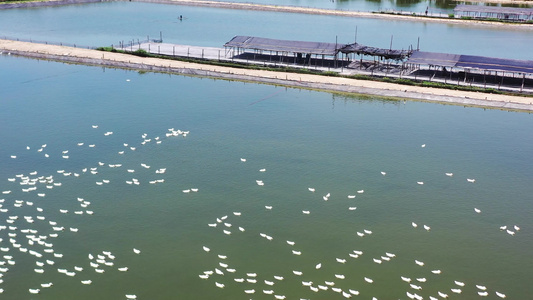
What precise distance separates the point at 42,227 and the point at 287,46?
3622cm

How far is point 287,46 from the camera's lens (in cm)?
5859

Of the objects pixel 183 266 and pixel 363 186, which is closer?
pixel 183 266

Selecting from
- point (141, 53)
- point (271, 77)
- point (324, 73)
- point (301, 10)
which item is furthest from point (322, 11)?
point (271, 77)

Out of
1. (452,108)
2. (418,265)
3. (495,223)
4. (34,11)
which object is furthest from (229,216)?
(34,11)

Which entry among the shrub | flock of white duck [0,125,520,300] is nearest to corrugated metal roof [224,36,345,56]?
the shrub

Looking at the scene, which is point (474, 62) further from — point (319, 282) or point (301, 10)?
point (301, 10)

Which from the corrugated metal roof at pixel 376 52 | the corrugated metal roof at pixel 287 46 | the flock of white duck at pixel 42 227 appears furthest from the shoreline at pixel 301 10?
the flock of white duck at pixel 42 227

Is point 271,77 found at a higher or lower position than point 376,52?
lower

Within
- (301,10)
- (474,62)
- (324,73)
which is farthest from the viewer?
(301,10)

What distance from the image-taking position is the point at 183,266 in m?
25.2

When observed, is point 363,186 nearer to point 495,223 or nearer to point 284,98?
point 495,223

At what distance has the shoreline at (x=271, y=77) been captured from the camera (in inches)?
1880

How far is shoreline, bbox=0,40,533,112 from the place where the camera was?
47.8 meters

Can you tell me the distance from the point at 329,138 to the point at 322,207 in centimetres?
1038
